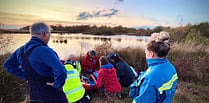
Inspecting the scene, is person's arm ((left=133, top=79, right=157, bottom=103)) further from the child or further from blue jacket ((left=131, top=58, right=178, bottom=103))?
the child

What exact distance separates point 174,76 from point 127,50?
5.40 meters

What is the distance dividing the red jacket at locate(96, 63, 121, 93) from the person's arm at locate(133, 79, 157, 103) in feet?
7.40

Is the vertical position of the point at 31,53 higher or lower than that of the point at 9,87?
higher

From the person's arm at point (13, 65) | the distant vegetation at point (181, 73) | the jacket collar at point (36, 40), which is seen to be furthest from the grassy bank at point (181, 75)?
the jacket collar at point (36, 40)

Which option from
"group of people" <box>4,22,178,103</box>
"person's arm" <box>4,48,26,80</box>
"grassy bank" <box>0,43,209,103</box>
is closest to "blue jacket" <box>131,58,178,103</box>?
"group of people" <box>4,22,178,103</box>

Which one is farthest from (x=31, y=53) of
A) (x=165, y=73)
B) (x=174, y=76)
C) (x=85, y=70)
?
(x=85, y=70)

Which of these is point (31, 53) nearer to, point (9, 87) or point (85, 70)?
point (9, 87)

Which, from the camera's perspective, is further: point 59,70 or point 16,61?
point 16,61

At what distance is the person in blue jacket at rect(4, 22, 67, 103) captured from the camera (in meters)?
1.82

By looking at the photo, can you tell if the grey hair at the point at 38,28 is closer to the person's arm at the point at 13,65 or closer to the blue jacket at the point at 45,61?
the blue jacket at the point at 45,61

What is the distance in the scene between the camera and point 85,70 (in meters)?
5.98

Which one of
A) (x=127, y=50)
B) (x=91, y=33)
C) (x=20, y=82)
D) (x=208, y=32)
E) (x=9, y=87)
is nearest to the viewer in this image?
(x=9, y=87)

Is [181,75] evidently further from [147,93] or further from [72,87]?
[147,93]

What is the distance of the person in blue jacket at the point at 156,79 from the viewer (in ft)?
5.50
